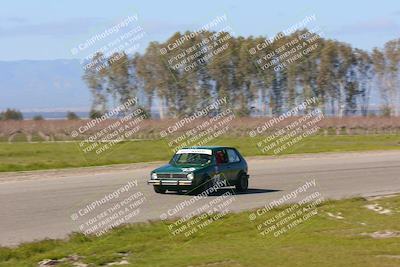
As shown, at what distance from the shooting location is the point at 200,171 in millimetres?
21641

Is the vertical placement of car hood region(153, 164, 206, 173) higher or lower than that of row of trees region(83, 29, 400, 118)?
lower

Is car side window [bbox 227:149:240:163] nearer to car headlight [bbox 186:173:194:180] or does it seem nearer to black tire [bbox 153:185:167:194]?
car headlight [bbox 186:173:194:180]

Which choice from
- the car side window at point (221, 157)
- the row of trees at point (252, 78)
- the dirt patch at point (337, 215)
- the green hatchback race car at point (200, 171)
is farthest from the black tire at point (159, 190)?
the row of trees at point (252, 78)

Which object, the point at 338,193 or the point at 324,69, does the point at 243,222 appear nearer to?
the point at 338,193

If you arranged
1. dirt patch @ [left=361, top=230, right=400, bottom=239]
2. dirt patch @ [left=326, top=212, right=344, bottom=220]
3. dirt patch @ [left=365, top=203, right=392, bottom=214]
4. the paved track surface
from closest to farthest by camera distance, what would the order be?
dirt patch @ [left=361, top=230, right=400, bottom=239] → the paved track surface → dirt patch @ [left=326, top=212, right=344, bottom=220] → dirt patch @ [left=365, top=203, right=392, bottom=214]

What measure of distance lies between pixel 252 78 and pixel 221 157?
2951 inches

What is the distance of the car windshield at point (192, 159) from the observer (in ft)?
73.6

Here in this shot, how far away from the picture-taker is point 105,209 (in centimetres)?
1850

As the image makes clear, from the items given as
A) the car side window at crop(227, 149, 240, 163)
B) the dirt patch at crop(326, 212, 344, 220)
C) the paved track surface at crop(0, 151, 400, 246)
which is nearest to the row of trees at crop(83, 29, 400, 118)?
the paved track surface at crop(0, 151, 400, 246)

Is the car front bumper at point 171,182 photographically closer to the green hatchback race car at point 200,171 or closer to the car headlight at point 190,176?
the green hatchback race car at point 200,171

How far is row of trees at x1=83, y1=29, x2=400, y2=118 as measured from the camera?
306 feet

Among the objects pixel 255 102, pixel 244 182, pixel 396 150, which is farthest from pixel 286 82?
pixel 244 182

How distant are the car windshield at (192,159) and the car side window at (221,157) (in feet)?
0.97

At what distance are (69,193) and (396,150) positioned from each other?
29458 millimetres
